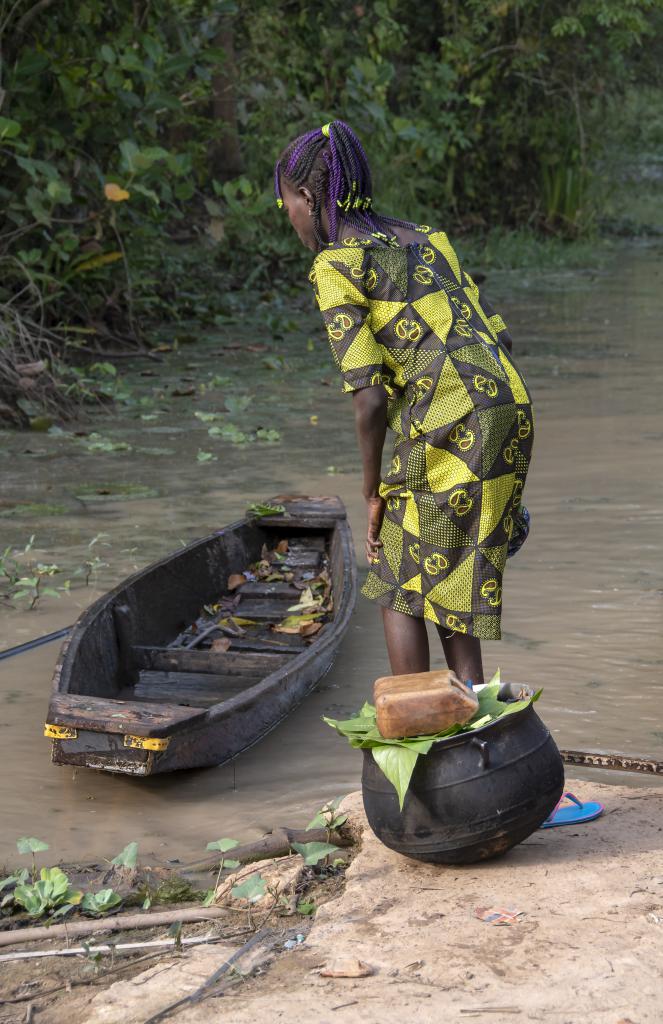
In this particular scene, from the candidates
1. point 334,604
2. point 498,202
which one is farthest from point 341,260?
point 498,202

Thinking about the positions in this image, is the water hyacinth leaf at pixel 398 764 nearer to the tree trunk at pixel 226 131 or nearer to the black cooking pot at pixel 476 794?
the black cooking pot at pixel 476 794

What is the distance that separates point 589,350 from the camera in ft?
39.6

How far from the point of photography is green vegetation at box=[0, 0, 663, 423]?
377 inches

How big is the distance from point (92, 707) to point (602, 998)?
1781 millimetres

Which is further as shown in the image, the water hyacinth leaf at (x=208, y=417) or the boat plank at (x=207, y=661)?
the water hyacinth leaf at (x=208, y=417)

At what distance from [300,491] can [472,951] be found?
511 centimetres

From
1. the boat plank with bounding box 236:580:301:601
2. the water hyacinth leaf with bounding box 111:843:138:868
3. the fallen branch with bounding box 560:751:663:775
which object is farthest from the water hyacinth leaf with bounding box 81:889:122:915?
the boat plank with bounding box 236:580:301:601

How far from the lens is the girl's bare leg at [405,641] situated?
10.6 feet

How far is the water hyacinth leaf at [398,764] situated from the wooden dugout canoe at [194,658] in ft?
3.16

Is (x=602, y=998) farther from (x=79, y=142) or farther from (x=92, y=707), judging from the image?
(x=79, y=142)

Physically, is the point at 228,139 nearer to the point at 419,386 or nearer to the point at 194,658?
the point at 194,658

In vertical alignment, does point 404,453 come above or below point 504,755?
above

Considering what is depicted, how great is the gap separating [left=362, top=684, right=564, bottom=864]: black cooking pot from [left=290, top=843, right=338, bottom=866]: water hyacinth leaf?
21 cm

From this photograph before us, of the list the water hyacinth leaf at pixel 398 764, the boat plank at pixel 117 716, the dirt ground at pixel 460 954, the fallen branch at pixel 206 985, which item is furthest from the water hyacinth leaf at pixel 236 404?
the fallen branch at pixel 206 985
